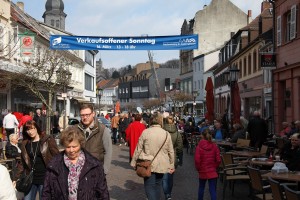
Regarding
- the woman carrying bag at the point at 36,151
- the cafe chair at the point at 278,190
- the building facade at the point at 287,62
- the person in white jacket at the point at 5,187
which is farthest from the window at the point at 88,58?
the person in white jacket at the point at 5,187

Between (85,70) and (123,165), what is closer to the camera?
(123,165)

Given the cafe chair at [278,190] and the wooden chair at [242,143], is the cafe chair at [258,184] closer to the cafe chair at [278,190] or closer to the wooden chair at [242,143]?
the cafe chair at [278,190]

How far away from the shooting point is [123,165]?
16344 mm

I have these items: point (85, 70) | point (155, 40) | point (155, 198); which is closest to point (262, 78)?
point (155, 40)

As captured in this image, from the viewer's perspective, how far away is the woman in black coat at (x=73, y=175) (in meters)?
4.38

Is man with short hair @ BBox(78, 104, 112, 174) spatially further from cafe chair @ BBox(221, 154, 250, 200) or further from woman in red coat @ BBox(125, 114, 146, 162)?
woman in red coat @ BBox(125, 114, 146, 162)

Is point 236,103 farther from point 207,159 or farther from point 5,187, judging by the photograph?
point 5,187

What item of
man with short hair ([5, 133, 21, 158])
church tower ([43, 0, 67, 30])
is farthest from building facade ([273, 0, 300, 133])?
church tower ([43, 0, 67, 30])

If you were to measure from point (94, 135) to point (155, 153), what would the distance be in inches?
63.0

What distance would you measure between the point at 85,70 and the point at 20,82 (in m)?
35.1

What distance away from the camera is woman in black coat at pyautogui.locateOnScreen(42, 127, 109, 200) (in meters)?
4.38

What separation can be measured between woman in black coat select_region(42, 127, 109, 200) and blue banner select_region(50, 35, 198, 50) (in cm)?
1552

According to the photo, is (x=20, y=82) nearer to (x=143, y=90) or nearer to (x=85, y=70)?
(x=85, y=70)

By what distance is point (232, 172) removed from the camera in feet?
35.8
